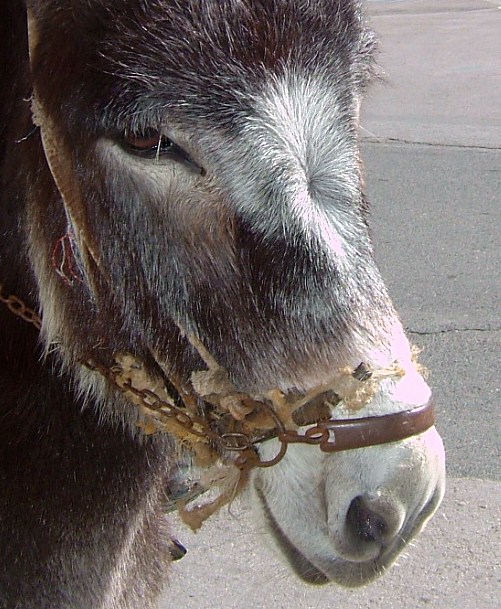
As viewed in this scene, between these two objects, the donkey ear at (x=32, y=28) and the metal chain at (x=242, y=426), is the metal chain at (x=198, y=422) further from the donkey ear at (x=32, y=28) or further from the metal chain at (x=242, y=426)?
the donkey ear at (x=32, y=28)

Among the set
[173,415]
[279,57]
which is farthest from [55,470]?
[279,57]

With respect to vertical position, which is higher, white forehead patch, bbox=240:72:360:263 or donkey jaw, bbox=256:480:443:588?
white forehead patch, bbox=240:72:360:263

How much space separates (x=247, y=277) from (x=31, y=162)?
1.32ft

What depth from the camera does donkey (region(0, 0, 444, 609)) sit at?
1.41 metres

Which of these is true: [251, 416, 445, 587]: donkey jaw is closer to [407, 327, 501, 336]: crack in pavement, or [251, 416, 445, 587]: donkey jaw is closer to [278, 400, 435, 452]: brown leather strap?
[278, 400, 435, 452]: brown leather strap

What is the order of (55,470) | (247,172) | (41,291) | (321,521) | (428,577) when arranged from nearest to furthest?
(247,172)
(321,521)
(41,291)
(55,470)
(428,577)

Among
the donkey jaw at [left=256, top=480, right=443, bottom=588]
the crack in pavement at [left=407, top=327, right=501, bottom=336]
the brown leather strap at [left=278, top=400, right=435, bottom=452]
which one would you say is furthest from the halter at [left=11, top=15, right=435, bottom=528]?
the crack in pavement at [left=407, top=327, right=501, bottom=336]

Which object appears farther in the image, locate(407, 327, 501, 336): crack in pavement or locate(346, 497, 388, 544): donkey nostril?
locate(407, 327, 501, 336): crack in pavement

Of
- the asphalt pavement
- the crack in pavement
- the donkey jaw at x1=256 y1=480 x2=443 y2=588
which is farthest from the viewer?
the crack in pavement

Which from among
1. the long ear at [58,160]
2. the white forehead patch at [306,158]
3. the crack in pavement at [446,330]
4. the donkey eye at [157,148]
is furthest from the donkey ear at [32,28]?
the crack in pavement at [446,330]

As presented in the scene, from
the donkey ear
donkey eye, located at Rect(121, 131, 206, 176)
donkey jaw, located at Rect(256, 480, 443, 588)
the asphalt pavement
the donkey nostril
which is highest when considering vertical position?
the donkey ear

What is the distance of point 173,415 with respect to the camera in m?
1.57

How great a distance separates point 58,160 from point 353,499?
0.66 meters

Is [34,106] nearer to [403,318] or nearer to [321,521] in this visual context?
[321,521]
